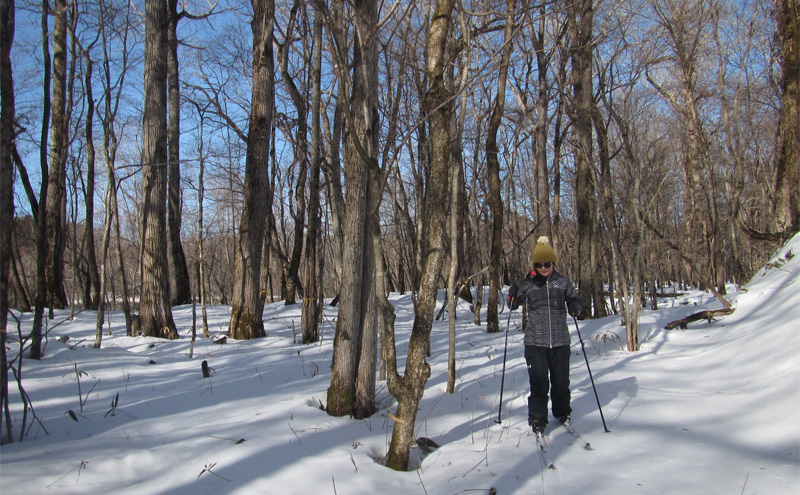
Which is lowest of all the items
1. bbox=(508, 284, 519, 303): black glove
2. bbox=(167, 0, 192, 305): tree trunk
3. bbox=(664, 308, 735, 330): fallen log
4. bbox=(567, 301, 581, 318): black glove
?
bbox=(664, 308, 735, 330): fallen log

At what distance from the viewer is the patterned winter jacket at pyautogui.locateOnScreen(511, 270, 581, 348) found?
4.29m

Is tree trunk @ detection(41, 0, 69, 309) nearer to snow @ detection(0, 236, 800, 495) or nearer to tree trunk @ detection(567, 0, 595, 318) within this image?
snow @ detection(0, 236, 800, 495)

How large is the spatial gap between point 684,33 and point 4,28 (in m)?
17.7

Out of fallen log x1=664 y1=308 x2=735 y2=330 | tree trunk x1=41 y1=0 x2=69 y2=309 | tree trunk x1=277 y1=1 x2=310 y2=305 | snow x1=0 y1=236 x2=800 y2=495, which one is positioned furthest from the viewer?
tree trunk x1=41 y1=0 x2=69 y2=309

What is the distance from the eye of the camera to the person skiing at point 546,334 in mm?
4148

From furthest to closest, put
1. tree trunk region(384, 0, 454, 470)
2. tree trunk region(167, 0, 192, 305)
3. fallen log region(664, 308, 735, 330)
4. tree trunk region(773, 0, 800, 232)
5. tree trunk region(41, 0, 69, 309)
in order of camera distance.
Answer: tree trunk region(167, 0, 192, 305) < tree trunk region(41, 0, 69, 309) < tree trunk region(773, 0, 800, 232) < fallen log region(664, 308, 735, 330) < tree trunk region(384, 0, 454, 470)

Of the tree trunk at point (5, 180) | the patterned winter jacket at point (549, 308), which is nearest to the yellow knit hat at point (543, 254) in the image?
the patterned winter jacket at point (549, 308)

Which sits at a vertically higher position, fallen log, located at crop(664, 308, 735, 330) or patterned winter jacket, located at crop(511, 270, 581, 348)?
patterned winter jacket, located at crop(511, 270, 581, 348)

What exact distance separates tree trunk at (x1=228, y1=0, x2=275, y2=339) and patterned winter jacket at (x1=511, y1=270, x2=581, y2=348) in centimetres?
566

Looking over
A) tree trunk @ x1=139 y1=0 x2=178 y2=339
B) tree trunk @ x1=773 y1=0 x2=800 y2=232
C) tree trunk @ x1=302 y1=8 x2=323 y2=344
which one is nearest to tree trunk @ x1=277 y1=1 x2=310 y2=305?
tree trunk @ x1=302 y1=8 x2=323 y2=344

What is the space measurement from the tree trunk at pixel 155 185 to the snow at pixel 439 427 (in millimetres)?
2227

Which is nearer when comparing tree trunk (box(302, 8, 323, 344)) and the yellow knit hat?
the yellow knit hat

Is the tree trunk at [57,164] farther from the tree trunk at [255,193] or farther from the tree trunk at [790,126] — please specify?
the tree trunk at [790,126]

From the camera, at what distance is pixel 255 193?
8.69 m
